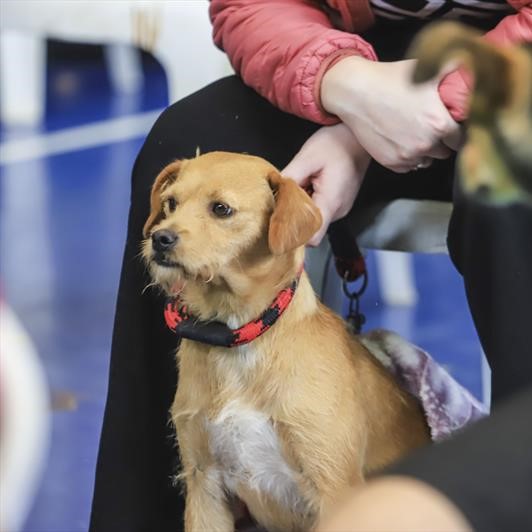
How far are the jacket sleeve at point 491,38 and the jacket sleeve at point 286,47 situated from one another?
0.38ft

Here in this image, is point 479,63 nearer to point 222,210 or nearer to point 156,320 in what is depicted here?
point 222,210

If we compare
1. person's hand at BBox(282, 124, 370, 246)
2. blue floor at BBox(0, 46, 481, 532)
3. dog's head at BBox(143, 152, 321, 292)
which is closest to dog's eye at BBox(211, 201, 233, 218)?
dog's head at BBox(143, 152, 321, 292)

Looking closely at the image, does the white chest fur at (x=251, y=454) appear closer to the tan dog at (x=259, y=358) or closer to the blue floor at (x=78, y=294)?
the tan dog at (x=259, y=358)

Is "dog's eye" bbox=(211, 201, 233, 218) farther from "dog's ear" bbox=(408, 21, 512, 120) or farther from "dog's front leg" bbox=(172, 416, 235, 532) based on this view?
"dog's ear" bbox=(408, 21, 512, 120)

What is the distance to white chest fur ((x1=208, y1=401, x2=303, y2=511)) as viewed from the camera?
3.26 feet

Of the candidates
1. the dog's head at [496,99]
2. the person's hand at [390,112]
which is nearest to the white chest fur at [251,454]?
the person's hand at [390,112]

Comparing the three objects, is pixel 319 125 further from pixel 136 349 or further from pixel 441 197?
A: pixel 136 349

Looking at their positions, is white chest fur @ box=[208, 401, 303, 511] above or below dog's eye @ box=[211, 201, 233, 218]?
below

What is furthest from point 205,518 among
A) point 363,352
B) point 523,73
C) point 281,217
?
point 523,73

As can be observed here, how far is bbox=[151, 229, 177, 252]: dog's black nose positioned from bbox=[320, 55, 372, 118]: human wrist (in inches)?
8.9

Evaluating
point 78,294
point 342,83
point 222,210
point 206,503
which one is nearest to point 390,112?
point 342,83

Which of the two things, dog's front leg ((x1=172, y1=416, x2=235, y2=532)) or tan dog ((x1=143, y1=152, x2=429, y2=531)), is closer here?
tan dog ((x1=143, y1=152, x2=429, y2=531))

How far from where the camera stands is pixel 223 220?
95 centimetres

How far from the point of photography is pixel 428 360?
1172 millimetres
